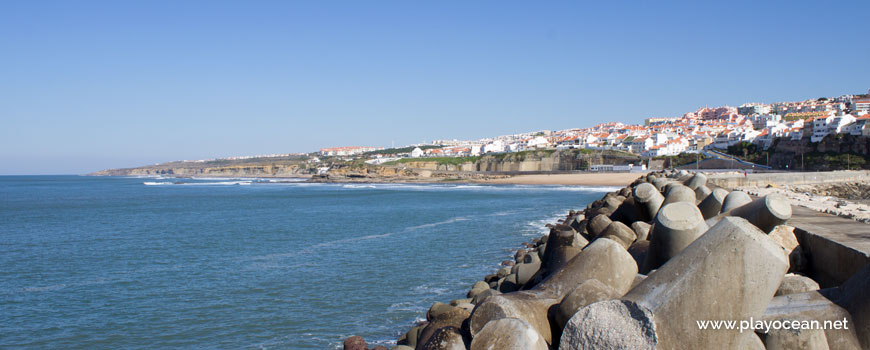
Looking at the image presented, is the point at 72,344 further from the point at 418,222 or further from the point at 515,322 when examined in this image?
the point at 418,222

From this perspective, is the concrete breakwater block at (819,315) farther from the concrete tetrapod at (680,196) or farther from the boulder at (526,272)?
the concrete tetrapod at (680,196)

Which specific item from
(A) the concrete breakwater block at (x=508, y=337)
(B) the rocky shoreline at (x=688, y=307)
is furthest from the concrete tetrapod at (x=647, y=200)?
(A) the concrete breakwater block at (x=508, y=337)

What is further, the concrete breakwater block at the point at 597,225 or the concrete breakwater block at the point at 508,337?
the concrete breakwater block at the point at 597,225

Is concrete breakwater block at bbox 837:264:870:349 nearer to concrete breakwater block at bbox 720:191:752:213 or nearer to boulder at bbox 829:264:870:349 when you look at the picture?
boulder at bbox 829:264:870:349

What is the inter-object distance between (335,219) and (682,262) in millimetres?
26062

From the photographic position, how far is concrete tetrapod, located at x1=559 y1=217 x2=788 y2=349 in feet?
12.8

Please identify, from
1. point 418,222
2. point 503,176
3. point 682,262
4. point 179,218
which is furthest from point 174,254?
point 503,176

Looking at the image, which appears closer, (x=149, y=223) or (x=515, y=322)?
(x=515, y=322)

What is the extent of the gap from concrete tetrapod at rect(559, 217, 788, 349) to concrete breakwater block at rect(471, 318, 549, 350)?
1.18 ft

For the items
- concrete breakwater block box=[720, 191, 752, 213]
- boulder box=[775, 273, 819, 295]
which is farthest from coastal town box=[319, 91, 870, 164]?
boulder box=[775, 273, 819, 295]

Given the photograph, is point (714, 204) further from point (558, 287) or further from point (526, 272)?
point (558, 287)

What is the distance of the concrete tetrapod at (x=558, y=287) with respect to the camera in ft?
15.1

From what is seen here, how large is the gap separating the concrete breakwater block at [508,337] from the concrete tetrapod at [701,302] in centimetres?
36

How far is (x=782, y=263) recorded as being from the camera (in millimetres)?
3953
